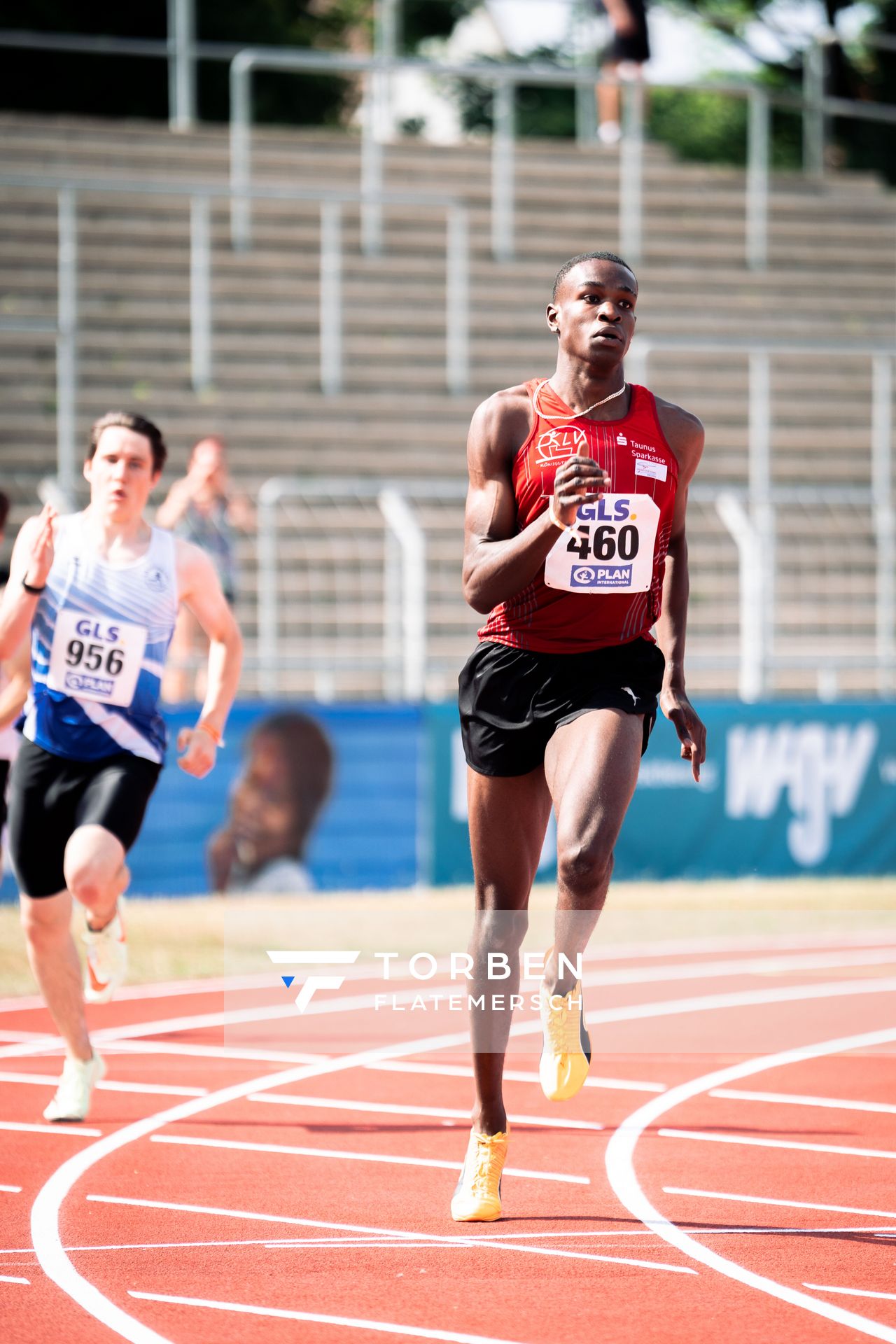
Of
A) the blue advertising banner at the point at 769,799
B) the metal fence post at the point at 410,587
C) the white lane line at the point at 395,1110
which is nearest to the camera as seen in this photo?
the white lane line at the point at 395,1110

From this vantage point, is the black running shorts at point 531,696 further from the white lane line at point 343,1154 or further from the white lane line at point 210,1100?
the white lane line at point 210,1100

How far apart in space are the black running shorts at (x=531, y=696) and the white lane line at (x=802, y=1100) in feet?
8.00

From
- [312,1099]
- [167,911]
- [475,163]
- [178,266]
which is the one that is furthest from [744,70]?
[312,1099]

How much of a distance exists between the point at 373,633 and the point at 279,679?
2.93 feet

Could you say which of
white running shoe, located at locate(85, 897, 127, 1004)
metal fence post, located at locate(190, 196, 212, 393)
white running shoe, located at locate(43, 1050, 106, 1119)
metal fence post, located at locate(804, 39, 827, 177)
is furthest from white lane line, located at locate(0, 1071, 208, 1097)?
metal fence post, located at locate(804, 39, 827, 177)

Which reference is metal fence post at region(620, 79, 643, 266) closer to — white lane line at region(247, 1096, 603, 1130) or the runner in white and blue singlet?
the runner in white and blue singlet

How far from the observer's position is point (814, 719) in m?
14.9

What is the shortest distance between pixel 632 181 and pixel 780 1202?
17.0 m

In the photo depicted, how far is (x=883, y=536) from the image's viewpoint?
53.0 ft

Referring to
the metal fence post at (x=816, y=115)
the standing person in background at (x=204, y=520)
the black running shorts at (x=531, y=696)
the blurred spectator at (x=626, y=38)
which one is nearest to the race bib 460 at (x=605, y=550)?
the black running shorts at (x=531, y=696)

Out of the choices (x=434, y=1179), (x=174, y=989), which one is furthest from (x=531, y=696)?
(x=174, y=989)

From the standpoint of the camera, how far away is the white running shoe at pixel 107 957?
746cm

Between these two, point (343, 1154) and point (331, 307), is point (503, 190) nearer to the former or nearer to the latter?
point (331, 307)

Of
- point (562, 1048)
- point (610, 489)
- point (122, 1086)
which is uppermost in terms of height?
point (610, 489)
